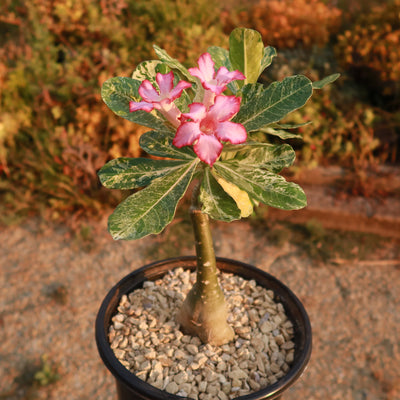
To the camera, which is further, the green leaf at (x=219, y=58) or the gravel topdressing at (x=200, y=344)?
the gravel topdressing at (x=200, y=344)

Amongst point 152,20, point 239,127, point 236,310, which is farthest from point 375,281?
point 152,20

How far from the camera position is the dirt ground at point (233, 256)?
2.19 meters

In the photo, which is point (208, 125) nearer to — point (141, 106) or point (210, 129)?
point (210, 129)

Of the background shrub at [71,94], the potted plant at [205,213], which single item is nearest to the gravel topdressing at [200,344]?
the potted plant at [205,213]

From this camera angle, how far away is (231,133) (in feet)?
2.56

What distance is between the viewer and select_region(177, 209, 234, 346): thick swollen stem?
4.05ft

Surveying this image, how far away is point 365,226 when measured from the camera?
10.4 ft

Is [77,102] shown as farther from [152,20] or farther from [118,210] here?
[118,210]

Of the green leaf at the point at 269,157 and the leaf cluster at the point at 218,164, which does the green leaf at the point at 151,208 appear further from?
the green leaf at the point at 269,157

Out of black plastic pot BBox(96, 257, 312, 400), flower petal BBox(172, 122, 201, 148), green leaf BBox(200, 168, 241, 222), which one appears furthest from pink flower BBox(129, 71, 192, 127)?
black plastic pot BBox(96, 257, 312, 400)

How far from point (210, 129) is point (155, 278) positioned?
92cm

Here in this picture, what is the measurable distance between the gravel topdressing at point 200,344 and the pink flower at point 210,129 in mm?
791

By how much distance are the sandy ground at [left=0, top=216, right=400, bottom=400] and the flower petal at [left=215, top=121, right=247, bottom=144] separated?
1845mm

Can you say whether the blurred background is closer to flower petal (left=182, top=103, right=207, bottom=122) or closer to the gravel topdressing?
the gravel topdressing
